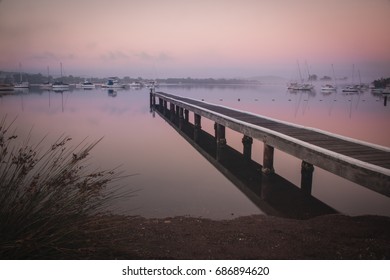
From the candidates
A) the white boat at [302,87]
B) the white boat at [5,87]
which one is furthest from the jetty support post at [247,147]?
the white boat at [302,87]

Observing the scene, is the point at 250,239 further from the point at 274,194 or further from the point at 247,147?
the point at 247,147

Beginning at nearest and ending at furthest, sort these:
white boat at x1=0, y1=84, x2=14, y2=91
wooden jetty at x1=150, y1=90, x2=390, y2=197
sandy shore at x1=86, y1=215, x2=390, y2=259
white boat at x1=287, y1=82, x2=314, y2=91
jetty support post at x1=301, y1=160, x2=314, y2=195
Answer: sandy shore at x1=86, y1=215, x2=390, y2=259 < wooden jetty at x1=150, y1=90, x2=390, y2=197 < white boat at x1=0, y1=84, x2=14, y2=91 < jetty support post at x1=301, y1=160, x2=314, y2=195 < white boat at x1=287, y1=82, x2=314, y2=91

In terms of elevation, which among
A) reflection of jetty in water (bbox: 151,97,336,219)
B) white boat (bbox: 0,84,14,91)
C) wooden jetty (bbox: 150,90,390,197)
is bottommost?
reflection of jetty in water (bbox: 151,97,336,219)

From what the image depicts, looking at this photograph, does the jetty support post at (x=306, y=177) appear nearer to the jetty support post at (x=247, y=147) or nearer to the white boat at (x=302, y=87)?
the jetty support post at (x=247, y=147)

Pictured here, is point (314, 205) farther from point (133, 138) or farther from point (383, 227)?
point (133, 138)

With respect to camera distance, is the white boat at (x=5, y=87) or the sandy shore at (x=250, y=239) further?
the white boat at (x=5, y=87)

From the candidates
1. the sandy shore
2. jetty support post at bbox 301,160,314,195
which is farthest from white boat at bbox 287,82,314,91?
the sandy shore

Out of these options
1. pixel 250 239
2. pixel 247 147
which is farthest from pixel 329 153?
pixel 247 147

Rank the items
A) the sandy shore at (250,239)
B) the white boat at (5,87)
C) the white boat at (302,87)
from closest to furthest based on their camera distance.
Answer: the sandy shore at (250,239), the white boat at (5,87), the white boat at (302,87)

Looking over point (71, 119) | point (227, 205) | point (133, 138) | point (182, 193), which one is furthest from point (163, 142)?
point (71, 119)

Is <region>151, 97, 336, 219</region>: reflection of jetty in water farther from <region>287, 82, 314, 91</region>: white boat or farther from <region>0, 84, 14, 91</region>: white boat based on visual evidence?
<region>287, 82, 314, 91</region>: white boat

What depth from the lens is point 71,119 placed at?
16.8 metres

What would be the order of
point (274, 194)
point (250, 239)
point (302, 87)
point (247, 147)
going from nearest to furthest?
point (250, 239) < point (274, 194) < point (247, 147) < point (302, 87)
